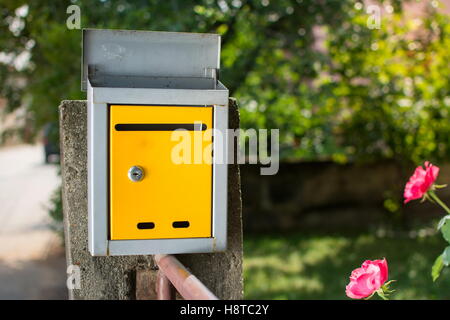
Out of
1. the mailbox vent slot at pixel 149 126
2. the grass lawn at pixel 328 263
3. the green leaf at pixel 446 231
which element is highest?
the mailbox vent slot at pixel 149 126

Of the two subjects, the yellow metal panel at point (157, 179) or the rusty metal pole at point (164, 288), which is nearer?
the yellow metal panel at point (157, 179)

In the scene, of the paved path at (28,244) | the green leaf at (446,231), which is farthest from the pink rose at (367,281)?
the paved path at (28,244)

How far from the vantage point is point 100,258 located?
2303 mm

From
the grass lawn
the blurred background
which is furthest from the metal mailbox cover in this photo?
the grass lawn

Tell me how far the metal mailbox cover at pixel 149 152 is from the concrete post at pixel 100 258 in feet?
0.72

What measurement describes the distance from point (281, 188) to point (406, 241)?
169 cm

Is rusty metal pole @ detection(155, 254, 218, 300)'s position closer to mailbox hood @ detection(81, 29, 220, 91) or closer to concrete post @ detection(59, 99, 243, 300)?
concrete post @ detection(59, 99, 243, 300)

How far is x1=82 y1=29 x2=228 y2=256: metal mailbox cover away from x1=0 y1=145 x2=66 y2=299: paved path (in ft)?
13.1

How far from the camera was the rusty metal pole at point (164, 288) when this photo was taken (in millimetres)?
2158

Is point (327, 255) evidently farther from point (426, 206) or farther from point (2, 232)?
point (2, 232)

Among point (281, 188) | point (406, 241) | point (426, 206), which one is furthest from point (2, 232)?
point (426, 206)

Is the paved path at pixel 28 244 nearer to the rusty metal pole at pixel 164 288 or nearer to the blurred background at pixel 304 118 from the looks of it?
the blurred background at pixel 304 118

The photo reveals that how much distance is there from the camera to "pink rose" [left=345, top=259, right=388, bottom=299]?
1959 millimetres

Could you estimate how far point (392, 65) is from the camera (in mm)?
7715
